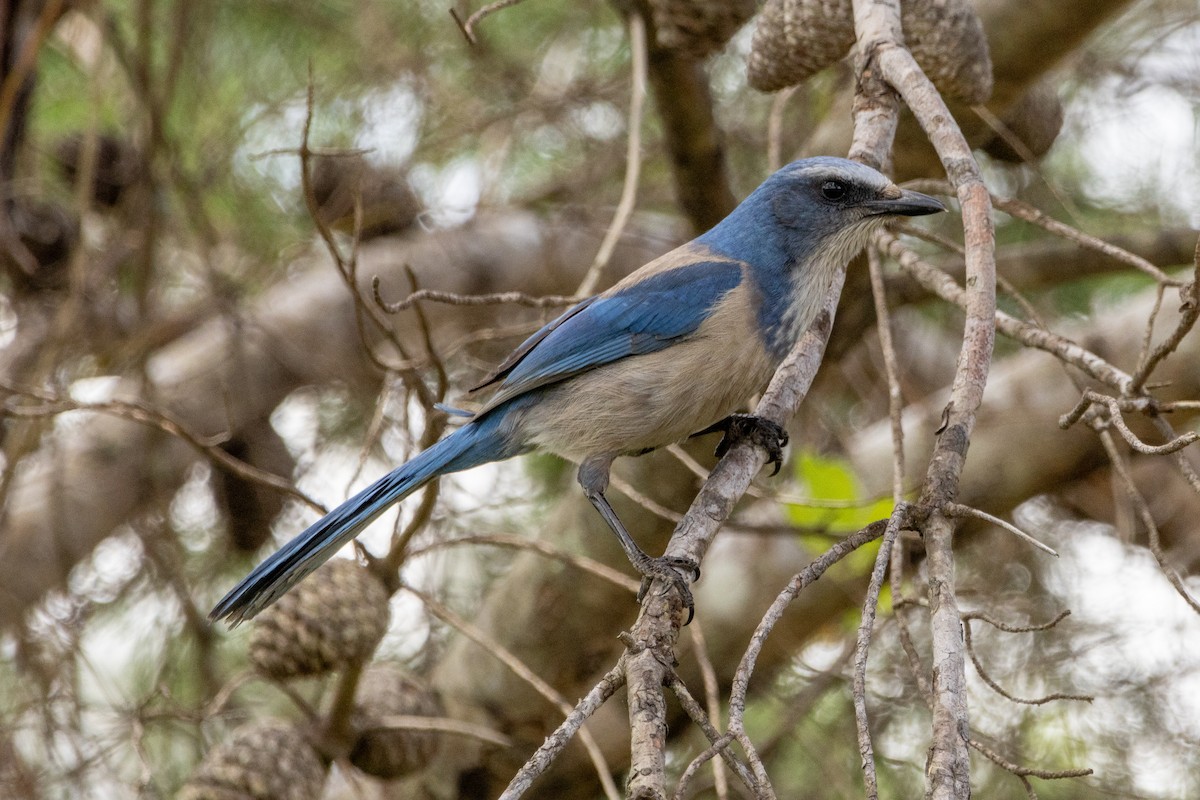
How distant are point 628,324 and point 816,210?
0.64 metres

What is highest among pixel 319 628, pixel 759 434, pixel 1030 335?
pixel 1030 335

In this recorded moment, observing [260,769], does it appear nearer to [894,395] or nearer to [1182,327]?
[894,395]

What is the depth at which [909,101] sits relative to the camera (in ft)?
9.16

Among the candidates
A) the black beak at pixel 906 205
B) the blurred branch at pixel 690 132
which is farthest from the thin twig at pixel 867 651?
the blurred branch at pixel 690 132

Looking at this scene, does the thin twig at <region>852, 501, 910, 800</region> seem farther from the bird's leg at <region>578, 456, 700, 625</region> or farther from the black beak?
the black beak

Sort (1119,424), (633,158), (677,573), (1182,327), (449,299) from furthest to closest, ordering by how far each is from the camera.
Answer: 1. (633,158)
2. (449,299)
3. (677,573)
4. (1182,327)
5. (1119,424)

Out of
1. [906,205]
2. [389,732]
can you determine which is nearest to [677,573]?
[906,205]

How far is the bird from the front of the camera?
3.28 meters

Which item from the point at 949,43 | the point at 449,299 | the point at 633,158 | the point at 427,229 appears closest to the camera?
the point at 449,299

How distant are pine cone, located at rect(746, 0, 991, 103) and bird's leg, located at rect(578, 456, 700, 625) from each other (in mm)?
1284

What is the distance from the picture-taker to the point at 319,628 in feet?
11.0

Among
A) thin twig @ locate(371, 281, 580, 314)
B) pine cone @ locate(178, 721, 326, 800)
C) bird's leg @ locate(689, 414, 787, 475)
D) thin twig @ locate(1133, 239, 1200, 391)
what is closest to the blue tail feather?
thin twig @ locate(371, 281, 580, 314)

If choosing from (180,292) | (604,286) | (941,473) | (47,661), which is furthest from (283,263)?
(941,473)

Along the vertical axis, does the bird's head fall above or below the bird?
above
